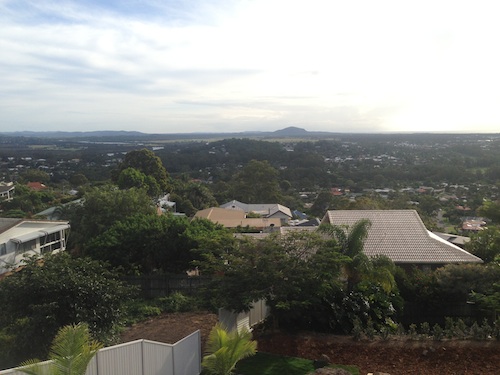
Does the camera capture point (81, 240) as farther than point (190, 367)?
Yes

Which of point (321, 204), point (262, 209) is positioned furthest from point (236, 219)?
point (321, 204)

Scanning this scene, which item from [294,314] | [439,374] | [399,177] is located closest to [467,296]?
[439,374]

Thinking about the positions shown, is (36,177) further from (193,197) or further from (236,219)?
(236,219)

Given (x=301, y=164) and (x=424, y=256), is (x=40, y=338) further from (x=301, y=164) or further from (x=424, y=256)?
(x=301, y=164)

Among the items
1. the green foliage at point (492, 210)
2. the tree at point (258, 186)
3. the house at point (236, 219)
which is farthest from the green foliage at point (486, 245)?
the tree at point (258, 186)

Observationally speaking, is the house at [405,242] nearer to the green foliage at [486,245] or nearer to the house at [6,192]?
the green foliage at [486,245]

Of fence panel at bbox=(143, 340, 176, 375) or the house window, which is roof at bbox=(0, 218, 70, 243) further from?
fence panel at bbox=(143, 340, 176, 375)
